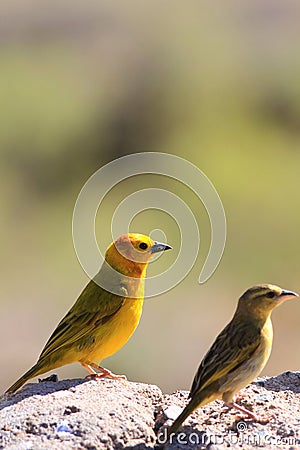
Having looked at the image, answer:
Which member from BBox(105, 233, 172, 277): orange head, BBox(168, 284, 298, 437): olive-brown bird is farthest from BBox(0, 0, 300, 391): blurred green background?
BBox(168, 284, 298, 437): olive-brown bird

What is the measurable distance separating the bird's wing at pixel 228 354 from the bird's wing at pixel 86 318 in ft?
4.52

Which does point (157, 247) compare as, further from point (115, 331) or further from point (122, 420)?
point (122, 420)

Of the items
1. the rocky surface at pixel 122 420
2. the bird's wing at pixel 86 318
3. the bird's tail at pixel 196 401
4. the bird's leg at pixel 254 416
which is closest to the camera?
the bird's tail at pixel 196 401

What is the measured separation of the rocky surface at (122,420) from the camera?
6.61 m

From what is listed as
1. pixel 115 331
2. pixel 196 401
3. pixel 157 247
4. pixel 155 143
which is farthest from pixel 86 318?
pixel 155 143

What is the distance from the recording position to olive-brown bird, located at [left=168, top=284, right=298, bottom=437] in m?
6.49

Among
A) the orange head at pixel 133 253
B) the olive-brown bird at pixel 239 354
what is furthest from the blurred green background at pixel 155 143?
the olive-brown bird at pixel 239 354

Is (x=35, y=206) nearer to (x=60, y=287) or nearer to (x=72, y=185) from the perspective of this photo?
(x=72, y=185)

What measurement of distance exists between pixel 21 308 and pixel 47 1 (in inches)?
727

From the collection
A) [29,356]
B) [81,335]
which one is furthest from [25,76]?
[81,335]

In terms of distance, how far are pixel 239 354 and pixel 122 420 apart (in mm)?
929

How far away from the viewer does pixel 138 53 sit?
33.2 meters

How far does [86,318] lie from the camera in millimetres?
7887

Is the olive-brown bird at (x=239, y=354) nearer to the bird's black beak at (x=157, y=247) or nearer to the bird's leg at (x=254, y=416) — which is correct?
the bird's leg at (x=254, y=416)
